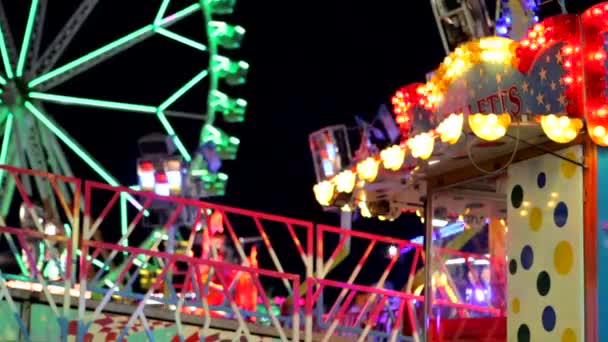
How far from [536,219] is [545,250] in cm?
26

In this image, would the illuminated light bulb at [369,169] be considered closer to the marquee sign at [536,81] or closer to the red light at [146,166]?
the marquee sign at [536,81]

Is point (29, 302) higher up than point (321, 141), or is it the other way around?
point (321, 141)

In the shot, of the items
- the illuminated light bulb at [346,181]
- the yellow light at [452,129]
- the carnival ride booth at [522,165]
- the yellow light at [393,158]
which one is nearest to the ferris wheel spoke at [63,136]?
the illuminated light bulb at [346,181]

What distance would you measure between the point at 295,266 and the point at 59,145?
24050mm

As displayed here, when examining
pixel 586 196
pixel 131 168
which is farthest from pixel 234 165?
pixel 586 196

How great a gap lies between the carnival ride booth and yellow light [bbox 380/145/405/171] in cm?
1

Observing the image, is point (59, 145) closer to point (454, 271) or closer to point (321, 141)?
point (321, 141)

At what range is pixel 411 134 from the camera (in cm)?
791

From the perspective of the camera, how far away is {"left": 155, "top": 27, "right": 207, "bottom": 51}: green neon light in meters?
16.5

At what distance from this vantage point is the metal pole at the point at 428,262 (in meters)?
8.05

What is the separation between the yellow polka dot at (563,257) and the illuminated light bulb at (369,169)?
168 centimetres

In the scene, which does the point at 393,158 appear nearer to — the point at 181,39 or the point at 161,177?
the point at 181,39

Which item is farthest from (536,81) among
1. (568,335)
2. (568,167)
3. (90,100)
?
(90,100)

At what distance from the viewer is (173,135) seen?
16.7m
